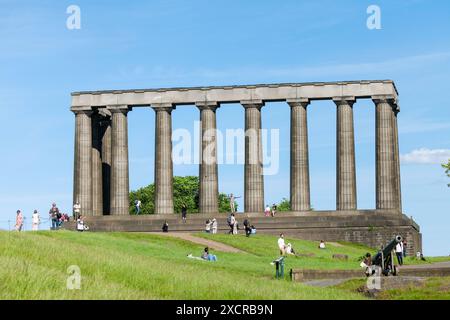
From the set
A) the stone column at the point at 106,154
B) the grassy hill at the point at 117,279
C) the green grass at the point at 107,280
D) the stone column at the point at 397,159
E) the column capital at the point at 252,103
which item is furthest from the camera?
the stone column at the point at 106,154

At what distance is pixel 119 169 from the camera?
365 feet

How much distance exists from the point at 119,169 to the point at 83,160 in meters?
5.02

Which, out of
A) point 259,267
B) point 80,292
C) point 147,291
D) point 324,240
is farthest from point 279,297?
point 324,240

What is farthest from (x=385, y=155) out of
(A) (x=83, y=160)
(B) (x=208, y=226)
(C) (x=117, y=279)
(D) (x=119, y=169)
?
(C) (x=117, y=279)

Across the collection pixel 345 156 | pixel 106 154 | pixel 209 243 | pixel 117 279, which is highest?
pixel 106 154

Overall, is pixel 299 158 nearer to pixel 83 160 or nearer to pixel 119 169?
pixel 119 169

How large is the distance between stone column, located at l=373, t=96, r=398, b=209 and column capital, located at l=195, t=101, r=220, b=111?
17280mm

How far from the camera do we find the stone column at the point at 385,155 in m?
105

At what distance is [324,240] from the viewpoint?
329 feet

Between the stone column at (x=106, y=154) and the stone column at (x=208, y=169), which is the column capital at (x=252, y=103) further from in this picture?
the stone column at (x=106, y=154)

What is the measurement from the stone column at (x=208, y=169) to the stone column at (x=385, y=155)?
57.4ft

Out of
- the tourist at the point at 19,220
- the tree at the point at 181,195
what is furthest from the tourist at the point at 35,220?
the tree at the point at 181,195
